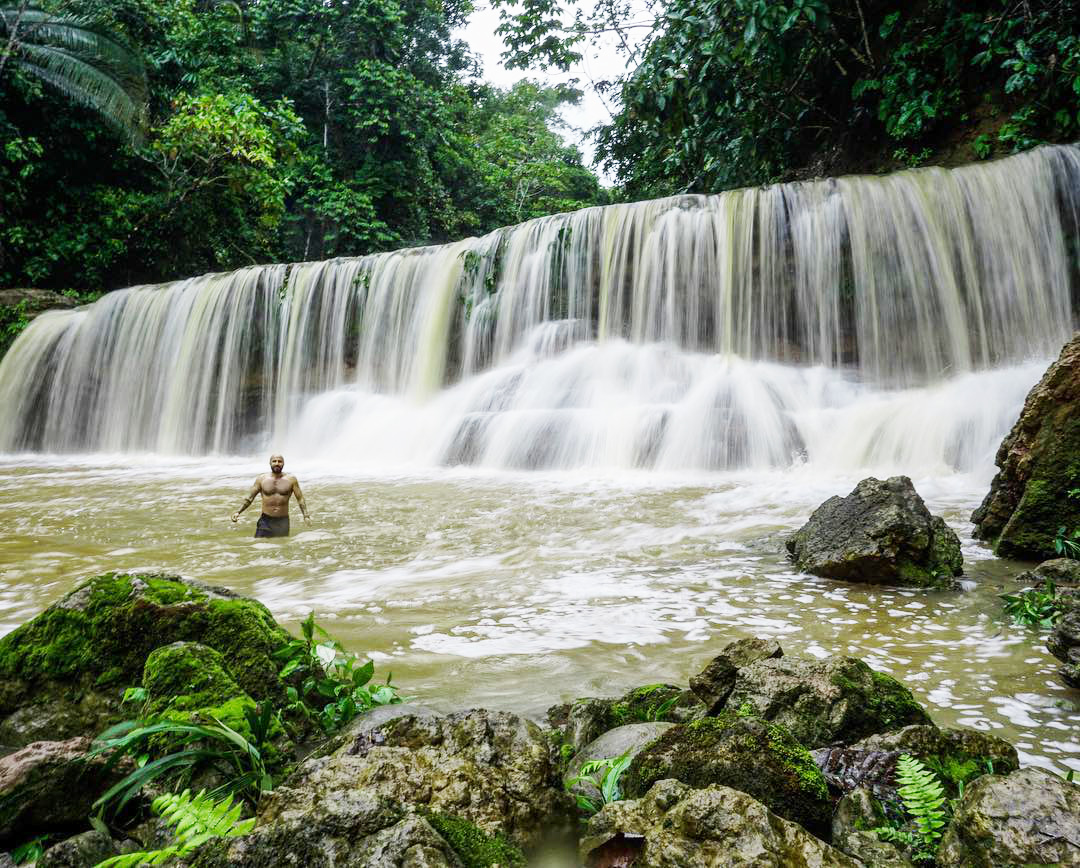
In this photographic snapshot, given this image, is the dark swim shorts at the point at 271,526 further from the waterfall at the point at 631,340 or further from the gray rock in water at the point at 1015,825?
the gray rock in water at the point at 1015,825

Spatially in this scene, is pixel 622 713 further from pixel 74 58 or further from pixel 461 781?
pixel 74 58

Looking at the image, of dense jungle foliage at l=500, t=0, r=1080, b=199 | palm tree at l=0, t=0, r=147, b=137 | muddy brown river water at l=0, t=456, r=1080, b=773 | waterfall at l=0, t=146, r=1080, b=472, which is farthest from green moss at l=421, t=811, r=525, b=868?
palm tree at l=0, t=0, r=147, b=137

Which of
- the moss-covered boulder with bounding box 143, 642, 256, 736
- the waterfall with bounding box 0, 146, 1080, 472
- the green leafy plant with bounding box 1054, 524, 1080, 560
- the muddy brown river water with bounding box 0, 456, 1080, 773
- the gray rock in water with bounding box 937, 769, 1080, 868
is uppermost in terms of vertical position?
the waterfall with bounding box 0, 146, 1080, 472

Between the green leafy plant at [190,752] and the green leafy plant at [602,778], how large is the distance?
749mm

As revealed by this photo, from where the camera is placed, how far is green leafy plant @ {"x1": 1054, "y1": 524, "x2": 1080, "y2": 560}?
403 cm

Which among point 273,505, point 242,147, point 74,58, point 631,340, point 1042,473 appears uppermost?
point 74,58

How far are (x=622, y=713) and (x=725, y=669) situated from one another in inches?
15.1

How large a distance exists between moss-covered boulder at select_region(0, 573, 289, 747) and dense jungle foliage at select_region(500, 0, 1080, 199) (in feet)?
41.5

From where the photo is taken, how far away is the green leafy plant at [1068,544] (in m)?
4.03

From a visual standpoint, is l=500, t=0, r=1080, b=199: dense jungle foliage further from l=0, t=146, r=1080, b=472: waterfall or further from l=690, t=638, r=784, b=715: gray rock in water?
l=690, t=638, r=784, b=715: gray rock in water

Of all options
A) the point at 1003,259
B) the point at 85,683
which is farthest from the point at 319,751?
the point at 1003,259

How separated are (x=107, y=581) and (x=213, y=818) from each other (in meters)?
1.37

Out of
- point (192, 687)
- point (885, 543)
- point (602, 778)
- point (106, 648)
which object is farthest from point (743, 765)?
point (885, 543)

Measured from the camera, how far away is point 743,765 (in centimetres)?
158
